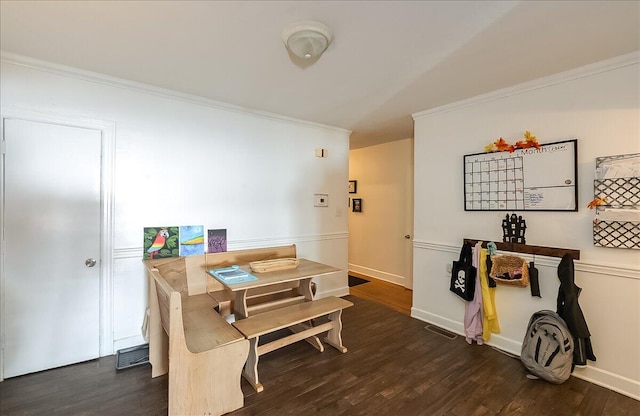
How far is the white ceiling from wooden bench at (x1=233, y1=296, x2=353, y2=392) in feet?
Answer: 6.84

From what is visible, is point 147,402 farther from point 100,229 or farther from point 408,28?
point 408,28

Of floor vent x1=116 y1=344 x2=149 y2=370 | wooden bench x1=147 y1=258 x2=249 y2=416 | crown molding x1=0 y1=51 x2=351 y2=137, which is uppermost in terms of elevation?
crown molding x1=0 y1=51 x2=351 y2=137

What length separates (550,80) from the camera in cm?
246

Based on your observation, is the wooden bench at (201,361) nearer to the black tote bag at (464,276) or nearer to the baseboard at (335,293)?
the baseboard at (335,293)

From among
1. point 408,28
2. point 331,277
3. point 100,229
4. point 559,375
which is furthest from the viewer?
point 331,277

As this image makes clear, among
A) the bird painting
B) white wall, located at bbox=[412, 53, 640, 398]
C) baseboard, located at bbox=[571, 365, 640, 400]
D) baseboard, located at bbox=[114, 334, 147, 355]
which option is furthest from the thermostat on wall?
baseboard, located at bbox=[571, 365, 640, 400]

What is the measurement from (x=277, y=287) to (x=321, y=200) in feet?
5.07

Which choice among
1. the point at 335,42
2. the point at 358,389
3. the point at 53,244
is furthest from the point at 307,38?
the point at 53,244

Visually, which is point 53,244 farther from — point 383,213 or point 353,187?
point 353,187

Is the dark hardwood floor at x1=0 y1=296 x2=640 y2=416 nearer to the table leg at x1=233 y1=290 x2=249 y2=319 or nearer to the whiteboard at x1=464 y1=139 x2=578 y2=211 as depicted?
the table leg at x1=233 y1=290 x2=249 y2=319

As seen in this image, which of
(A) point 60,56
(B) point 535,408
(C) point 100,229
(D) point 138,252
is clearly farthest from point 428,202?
(A) point 60,56

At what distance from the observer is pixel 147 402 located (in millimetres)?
1971

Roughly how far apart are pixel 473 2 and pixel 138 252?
3258 millimetres

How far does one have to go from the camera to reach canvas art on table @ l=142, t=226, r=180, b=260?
108 inches
